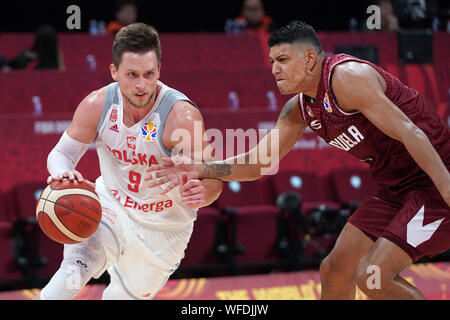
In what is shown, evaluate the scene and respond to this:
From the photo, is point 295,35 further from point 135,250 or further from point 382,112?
point 135,250

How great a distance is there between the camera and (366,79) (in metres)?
3.71

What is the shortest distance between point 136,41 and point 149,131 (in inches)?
21.1

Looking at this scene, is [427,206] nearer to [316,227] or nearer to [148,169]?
[148,169]

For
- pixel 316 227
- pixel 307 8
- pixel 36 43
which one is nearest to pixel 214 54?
pixel 36 43

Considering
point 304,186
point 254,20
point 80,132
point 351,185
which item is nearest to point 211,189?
point 80,132

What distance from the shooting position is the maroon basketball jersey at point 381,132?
12.8ft

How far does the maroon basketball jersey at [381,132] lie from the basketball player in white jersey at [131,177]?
74 centimetres

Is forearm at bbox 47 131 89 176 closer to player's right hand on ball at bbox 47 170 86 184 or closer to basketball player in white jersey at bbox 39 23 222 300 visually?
basketball player in white jersey at bbox 39 23 222 300

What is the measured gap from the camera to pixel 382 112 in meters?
3.63

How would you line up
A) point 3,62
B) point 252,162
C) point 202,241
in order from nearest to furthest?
1. point 252,162
2. point 202,241
3. point 3,62

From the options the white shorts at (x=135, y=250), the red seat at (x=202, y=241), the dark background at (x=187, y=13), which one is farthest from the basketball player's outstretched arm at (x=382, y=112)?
the dark background at (x=187, y=13)

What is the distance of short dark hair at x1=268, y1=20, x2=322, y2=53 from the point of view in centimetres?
396

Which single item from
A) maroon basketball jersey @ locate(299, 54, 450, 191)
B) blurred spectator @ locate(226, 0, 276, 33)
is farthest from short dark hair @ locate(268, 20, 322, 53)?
blurred spectator @ locate(226, 0, 276, 33)
